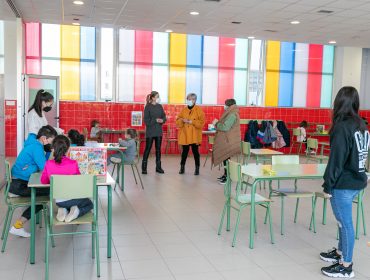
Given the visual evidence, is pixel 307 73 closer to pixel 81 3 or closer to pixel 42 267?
pixel 81 3

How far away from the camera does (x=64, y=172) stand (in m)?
3.82

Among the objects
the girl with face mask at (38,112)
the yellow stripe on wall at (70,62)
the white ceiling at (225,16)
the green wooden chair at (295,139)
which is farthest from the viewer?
the green wooden chair at (295,139)

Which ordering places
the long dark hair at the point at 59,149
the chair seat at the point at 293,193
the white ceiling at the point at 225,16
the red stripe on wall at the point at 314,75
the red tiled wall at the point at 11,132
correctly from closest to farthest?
the long dark hair at the point at 59,149
the chair seat at the point at 293,193
the white ceiling at the point at 225,16
the red tiled wall at the point at 11,132
the red stripe on wall at the point at 314,75

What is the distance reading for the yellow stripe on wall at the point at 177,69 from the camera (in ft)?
38.9

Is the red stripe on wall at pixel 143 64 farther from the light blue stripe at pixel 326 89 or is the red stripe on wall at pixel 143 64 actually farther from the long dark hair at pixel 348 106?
the long dark hair at pixel 348 106

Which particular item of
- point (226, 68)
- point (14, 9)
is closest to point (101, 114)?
point (14, 9)

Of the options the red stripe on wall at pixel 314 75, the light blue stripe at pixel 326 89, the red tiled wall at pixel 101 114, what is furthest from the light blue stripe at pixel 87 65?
the light blue stripe at pixel 326 89

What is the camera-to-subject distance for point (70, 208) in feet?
12.1

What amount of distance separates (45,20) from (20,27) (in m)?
0.56

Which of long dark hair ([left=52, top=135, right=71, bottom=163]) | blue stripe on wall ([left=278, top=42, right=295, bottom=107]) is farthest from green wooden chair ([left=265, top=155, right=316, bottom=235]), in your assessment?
blue stripe on wall ([left=278, top=42, right=295, bottom=107])

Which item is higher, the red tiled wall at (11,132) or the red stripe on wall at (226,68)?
the red stripe on wall at (226,68)

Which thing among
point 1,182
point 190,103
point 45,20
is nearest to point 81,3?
point 45,20

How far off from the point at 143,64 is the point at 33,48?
9.39ft

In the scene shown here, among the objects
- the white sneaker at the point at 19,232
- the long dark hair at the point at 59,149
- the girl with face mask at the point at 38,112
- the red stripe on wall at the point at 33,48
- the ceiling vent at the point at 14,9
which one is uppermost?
the ceiling vent at the point at 14,9
